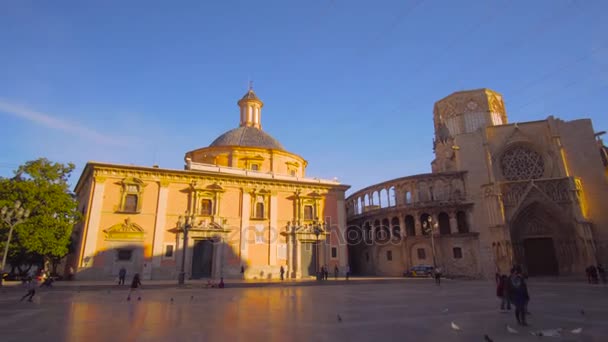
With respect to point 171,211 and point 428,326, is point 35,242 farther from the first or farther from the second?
point 428,326

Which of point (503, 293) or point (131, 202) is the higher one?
point (131, 202)

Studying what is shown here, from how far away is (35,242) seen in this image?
20531 mm

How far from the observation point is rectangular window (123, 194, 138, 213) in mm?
23625

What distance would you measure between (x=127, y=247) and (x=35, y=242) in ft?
17.0

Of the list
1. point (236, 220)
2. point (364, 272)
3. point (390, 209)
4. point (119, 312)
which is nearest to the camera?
point (119, 312)

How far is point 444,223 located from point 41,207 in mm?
32845

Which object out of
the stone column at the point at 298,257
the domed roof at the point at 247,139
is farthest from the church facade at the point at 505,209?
the domed roof at the point at 247,139

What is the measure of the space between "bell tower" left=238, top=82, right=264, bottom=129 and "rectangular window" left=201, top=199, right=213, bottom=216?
15956 millimetres

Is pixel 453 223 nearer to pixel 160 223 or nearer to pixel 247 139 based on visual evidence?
pixel 247 139

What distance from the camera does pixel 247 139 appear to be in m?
34.8

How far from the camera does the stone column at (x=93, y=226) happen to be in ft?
70.6

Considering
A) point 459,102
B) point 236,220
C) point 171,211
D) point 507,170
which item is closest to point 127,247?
point 171,211

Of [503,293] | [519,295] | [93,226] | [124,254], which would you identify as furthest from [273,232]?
[519,295]

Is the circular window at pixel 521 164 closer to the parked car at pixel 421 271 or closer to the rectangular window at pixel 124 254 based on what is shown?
the parked car at pixel 421 271
